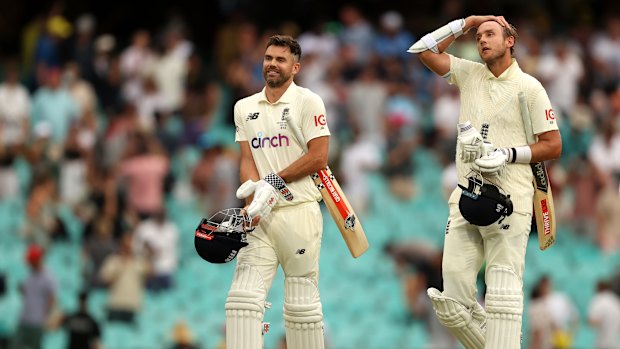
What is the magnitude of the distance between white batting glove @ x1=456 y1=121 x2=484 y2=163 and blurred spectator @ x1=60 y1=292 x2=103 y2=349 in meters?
9.39

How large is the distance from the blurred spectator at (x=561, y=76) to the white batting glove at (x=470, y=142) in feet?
48.0

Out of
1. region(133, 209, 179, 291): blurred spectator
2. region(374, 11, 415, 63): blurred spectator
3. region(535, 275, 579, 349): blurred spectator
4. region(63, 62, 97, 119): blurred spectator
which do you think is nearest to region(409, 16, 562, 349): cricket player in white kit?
region(535, 275, 579, 349): blurred spectator

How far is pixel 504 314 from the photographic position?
12.8m

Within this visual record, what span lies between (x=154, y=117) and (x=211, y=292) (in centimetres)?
409

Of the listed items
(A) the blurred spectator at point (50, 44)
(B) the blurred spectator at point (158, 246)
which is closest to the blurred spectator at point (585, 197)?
(B) the blurred spectator at point (158, 246)

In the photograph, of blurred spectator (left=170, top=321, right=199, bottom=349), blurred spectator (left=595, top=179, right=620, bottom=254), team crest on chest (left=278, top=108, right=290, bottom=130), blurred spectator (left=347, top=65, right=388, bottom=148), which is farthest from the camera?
blurred spectator (left=347, top=65, right=388, bottom=148)

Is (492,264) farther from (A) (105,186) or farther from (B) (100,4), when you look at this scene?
(B) (100,4)

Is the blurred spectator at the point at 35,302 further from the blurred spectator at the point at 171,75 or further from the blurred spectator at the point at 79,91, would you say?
the blurred spectator at the point at 171,75

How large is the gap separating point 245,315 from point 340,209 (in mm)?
1312

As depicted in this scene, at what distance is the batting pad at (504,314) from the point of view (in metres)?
12.8

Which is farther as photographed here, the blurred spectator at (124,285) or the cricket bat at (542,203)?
the blurred spectator at (124,285)

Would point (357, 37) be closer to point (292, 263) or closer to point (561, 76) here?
point (561, 76)

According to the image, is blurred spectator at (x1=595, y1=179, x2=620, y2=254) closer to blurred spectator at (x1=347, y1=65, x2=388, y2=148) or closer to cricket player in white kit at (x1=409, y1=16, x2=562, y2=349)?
blurred spectator at (x1=347, y1=65, x2=388, y2=148)

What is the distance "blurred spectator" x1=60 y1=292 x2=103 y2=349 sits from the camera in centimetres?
2066
